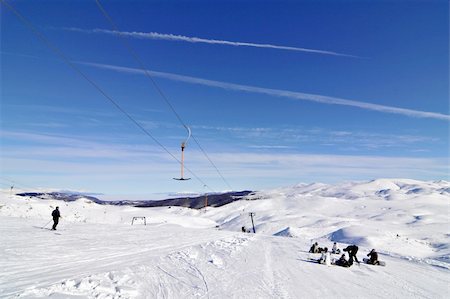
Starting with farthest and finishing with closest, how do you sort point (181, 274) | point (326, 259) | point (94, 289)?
1. point (326, 259)
2. point (181, 274)
3. point (94, 289)

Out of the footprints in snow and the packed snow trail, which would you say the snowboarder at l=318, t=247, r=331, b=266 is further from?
the footprints in snow

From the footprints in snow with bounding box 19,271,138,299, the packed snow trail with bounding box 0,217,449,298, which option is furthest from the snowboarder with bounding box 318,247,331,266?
the footprints in snow with bounding box 19,271,138,299

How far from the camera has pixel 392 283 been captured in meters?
15.8

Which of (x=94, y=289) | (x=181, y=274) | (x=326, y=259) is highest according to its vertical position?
(x=94, y=289)

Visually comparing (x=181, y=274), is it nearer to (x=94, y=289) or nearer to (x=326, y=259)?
(x=94, y=289)

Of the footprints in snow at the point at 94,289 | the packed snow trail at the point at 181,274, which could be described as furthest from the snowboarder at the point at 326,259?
the footprints in snow at the point at 94,289

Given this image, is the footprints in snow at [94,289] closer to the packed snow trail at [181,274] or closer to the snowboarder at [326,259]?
the packed snow trail at [181,274]

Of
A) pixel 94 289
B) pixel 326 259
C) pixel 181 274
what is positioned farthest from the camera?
pixel 326 259

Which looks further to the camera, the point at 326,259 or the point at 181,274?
the point at 326,259

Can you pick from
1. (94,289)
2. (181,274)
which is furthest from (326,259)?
(94,289)

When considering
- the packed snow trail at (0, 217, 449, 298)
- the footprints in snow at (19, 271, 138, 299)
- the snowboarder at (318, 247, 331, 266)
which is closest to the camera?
the footprints in snow at (19, 271, 138, 299)

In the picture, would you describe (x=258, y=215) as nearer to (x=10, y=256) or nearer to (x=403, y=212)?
(x=403, y=212)

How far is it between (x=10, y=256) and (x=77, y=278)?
6021 mm

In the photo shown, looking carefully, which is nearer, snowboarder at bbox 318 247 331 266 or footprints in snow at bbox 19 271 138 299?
footprints in snow at bbox 19 271 138 299
